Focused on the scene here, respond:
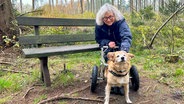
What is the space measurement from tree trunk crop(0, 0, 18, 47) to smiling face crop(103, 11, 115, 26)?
4.00 metres

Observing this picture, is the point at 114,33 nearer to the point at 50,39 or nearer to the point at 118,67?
the point at 118,67

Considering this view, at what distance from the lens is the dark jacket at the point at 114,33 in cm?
374

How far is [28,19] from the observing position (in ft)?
14.2

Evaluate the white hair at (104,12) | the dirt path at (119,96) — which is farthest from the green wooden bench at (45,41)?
the white hair at (104,12)

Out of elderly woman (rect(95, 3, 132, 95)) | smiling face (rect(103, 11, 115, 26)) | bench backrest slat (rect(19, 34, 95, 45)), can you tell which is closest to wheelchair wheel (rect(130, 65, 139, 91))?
elderly woman (rect(95, 3, 132, 95))

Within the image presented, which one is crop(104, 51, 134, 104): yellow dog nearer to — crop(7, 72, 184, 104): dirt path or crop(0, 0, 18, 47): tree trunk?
crop(7, 72, 184, 104): dirt path

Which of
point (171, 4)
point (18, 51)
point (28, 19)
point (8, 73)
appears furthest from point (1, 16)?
point (171, 4)

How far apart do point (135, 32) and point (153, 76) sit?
143 inches

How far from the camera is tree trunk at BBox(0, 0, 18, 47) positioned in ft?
22.4

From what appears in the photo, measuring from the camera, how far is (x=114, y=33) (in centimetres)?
393

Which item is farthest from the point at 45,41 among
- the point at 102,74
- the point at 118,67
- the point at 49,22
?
the point at 118,67

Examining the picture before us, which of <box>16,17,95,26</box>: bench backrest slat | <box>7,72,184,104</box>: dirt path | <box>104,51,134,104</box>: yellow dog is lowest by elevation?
<box>7,72,184,104</box>: dirt path

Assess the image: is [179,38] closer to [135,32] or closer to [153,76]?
[135,32]

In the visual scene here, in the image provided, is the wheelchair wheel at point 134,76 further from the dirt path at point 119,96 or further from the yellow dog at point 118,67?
the yellow dog at point 118,67
